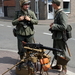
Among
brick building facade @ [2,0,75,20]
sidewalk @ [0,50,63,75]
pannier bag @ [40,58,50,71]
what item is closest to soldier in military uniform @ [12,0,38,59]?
sidewalk @ [0,50,63,75]

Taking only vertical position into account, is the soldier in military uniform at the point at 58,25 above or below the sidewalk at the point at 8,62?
above

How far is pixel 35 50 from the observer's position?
4234 millimetres

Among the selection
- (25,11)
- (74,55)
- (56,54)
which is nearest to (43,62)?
(56,54)

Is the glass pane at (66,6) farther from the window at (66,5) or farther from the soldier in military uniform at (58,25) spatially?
the soldier in military uniform at (58,25)

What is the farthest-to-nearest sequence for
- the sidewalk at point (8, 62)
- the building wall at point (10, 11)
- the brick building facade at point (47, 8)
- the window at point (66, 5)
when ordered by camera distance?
the building wall at point (10, 11), the window at point (66, 5), the brick building facade at point (47, 8), the sidewalk at point (8, 62)

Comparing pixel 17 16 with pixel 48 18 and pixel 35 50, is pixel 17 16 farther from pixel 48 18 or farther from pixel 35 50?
pixel 48 18

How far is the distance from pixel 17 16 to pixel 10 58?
1862 millimetres

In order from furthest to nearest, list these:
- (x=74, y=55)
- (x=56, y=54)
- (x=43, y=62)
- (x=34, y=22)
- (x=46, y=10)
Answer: (x=46, y=10), (x=74, y=55), (x=34, y=22), (x=56, y=54), (x=43, y=62)

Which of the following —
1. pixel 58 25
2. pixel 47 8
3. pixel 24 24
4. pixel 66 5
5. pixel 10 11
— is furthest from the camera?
pixel 10 11

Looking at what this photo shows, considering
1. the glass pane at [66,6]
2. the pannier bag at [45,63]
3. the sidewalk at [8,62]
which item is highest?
the glass pane at [66,6]

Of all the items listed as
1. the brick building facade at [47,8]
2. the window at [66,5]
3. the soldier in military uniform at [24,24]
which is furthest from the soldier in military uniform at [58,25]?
the window at [66,5]

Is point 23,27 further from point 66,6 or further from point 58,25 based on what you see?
point 66,6

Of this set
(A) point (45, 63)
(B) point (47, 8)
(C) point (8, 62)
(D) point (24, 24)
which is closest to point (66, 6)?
(B) point (47, 8)

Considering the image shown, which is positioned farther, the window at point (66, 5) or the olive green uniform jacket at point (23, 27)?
the window at point (66, 5)
